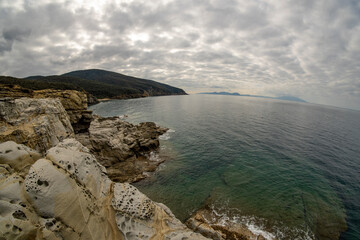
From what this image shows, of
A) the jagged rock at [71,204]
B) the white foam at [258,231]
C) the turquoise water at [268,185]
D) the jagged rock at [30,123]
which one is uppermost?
the jagged rock at [30,123]

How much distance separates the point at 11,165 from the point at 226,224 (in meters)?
15.6

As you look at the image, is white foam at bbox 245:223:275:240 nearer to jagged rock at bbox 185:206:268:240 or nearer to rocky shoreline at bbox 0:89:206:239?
jagged rock at bbox 185:206:268:240

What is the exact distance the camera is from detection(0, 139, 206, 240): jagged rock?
5492 millimetres

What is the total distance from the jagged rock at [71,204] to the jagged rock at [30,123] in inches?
225

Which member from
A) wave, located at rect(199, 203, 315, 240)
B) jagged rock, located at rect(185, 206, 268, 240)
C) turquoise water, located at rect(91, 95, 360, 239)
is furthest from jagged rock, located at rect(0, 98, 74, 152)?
wave, located at rect(199, 203, 315, 240)

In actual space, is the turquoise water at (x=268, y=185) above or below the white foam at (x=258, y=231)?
above

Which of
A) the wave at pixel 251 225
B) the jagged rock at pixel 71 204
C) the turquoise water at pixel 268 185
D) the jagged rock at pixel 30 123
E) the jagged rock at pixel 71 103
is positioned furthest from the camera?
the jagged rock at pixel 71 103

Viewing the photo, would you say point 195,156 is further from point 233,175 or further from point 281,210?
point 281,210

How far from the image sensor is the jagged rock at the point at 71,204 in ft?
18.0

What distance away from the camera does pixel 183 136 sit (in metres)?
37.4

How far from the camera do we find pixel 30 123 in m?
13.4

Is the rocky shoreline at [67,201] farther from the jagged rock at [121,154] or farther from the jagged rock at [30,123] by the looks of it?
the jagged rock at [121,154]

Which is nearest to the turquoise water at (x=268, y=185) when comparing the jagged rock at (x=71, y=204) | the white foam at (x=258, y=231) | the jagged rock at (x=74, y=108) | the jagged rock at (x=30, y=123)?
the white foam at (x=258, y=231)

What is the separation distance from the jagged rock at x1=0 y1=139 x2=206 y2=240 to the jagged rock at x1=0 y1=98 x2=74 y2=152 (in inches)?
225
